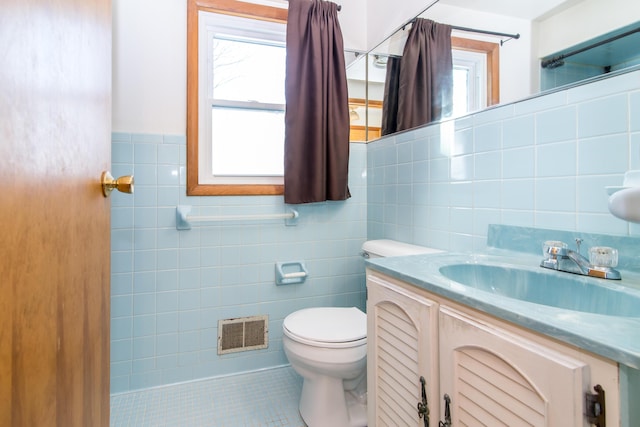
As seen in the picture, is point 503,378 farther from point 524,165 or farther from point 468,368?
point 524,165

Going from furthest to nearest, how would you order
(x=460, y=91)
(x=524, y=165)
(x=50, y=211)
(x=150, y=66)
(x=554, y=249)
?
(x=150, y=66) → (x=460, y=91) → (x=524, y=165) → (x=554, y=249) → (x=50, y=211)

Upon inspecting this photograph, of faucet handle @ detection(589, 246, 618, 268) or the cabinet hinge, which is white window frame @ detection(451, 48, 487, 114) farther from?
the cabinet hinge

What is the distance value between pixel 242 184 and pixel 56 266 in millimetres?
1475

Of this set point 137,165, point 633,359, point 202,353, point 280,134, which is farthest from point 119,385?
point 633,359

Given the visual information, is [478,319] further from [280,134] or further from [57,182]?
[280,134]

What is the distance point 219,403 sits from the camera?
163cm

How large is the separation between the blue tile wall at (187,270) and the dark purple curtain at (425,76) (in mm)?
715

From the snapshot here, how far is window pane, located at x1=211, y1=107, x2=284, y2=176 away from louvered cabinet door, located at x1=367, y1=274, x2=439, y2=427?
1.18 m

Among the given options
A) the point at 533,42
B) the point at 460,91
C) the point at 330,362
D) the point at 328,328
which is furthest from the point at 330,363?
the point at 533,42

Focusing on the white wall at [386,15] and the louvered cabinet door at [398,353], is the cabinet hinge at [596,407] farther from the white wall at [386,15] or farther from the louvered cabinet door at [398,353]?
the white wall at [386,15]

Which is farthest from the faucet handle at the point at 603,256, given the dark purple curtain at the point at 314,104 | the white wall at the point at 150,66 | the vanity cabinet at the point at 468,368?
the white wall at the point at 150,66

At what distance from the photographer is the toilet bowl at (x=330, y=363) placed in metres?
1.33

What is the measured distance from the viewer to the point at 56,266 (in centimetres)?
46

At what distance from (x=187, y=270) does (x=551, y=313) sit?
1.66 m
